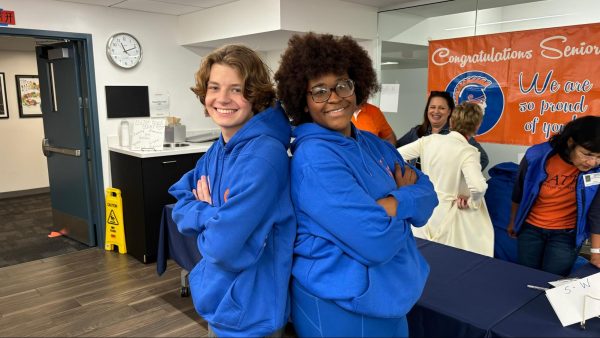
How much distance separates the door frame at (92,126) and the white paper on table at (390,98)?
2805 mm

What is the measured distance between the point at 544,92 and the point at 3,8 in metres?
4.38

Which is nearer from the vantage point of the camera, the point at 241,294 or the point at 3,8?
the point at 241,294

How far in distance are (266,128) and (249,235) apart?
0.31 m

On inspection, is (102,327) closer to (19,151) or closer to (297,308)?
(297,308)

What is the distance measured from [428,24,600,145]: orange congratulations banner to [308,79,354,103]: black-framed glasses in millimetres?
2721

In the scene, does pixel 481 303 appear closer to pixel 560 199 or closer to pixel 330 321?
pixel 330 321

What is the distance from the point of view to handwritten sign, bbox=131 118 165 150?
4.02 m

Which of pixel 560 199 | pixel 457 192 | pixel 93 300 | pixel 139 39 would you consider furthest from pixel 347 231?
pixel 139 39

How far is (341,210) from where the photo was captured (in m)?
1.05

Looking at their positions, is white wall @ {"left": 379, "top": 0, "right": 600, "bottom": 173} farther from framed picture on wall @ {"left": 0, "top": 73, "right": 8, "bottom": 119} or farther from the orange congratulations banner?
framed picture on wall @ {"left": 0, "top": 73, "right": 8, "bottom": 119}

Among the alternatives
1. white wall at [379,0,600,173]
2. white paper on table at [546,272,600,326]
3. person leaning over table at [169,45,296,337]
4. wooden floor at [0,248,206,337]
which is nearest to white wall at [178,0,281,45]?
white wall at [379,0,600,173]

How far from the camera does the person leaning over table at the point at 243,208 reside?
41.7 inches

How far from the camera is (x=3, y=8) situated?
3584 mm

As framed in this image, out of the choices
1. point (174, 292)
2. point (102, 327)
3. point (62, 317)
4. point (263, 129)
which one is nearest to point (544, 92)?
point (263, 129)
